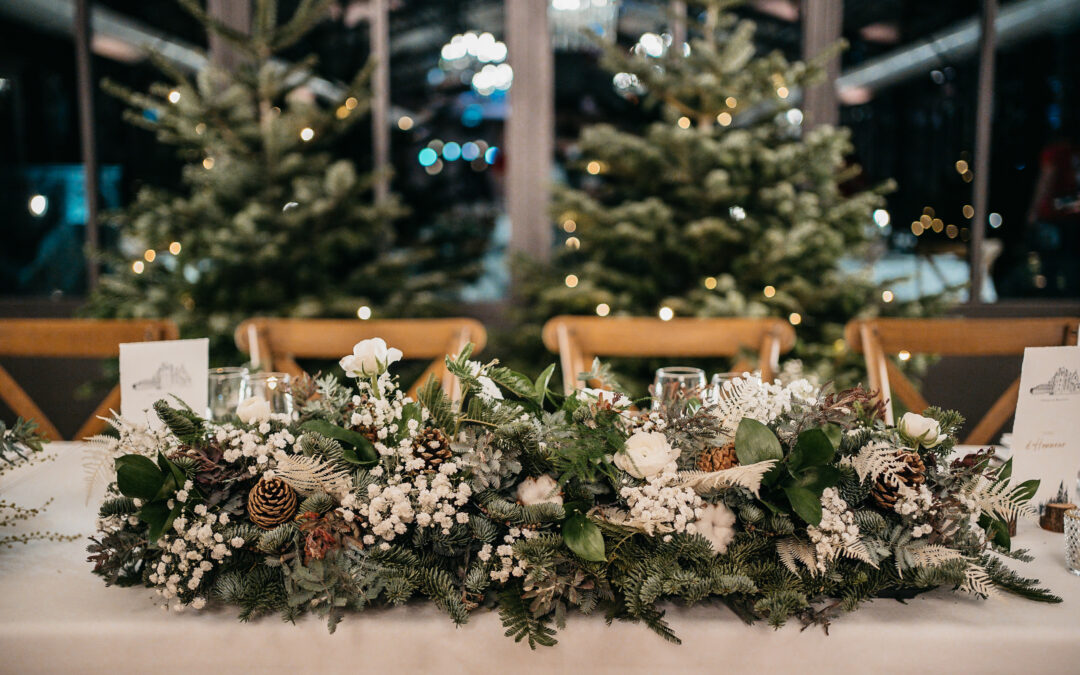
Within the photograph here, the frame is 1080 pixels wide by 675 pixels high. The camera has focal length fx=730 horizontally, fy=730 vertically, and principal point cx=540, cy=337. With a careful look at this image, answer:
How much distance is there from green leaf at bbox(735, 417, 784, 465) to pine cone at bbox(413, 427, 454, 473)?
30 centimetres

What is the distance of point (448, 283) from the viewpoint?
8.51ft

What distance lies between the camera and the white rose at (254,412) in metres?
0.82

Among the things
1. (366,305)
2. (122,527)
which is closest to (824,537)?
(122,527)

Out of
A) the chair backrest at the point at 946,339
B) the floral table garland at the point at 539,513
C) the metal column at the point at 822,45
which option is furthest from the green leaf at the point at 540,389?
the metal column at the point at 822,45

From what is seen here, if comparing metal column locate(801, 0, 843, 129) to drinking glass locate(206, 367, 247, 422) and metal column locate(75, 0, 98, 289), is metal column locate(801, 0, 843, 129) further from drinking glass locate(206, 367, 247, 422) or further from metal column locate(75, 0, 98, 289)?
metal column locate(75, 0, 98, 289)

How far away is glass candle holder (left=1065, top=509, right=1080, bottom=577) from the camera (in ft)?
2.74

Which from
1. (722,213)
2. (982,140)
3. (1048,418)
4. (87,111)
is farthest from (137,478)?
(982,140)

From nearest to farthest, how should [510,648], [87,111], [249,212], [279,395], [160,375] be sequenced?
[510,648] → [279,395] → [160,375] → [249,212] → [87,111]

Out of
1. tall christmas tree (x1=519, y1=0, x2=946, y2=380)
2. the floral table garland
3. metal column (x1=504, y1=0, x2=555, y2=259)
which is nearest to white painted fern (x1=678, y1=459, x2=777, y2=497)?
the floral table garland

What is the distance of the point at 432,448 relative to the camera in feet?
2.46

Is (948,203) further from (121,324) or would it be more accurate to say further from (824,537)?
(121,324)

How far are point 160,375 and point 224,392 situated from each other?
10 centimetres

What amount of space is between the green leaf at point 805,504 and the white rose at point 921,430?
0.53ft

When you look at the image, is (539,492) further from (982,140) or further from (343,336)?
(982,140)
